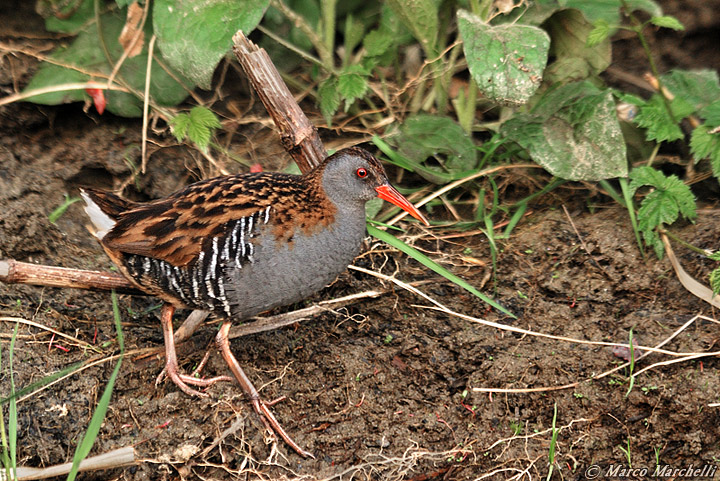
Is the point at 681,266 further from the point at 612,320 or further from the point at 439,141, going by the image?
the point at 439,141

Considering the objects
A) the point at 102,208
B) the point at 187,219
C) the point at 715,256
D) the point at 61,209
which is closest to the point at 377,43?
the point at 187,219

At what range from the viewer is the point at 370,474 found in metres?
3.09

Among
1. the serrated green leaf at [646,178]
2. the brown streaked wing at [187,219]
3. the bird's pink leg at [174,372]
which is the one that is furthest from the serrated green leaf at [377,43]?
the bird's pink leg at [174,372]

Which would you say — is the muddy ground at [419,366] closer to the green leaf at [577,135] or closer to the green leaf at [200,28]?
the green leaf at [577,135]

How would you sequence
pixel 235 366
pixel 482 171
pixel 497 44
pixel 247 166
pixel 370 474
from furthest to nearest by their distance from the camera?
pixel 247 166
pixel 482 171
pixel 497 44
pixel 235 366
pixel 370 474

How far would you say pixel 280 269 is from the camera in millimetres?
3229

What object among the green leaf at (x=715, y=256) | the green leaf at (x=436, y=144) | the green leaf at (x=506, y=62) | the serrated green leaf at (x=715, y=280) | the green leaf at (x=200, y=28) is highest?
the green leaf at (x=200, y=28)

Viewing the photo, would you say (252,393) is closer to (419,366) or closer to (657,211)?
(419,366)

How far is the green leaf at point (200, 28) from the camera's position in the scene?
3.87 metres

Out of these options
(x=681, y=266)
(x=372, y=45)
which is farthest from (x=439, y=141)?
(x=681, y=266)

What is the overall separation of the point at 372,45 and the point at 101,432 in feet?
7.80

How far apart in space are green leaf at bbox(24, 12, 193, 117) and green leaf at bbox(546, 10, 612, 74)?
204 centimetres

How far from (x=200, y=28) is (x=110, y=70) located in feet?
2.81

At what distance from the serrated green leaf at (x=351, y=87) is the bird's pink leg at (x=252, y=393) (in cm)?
131
